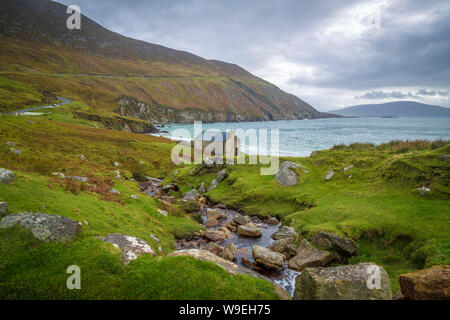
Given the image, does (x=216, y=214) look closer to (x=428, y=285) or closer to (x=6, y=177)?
(x=6, y=177)

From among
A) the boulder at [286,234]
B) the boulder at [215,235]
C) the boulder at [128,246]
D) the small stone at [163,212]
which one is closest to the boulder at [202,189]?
the small stone at [163,212]

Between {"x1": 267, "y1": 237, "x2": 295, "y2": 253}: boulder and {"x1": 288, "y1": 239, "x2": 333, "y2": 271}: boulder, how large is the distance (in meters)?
1.45

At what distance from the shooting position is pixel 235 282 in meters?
10.3

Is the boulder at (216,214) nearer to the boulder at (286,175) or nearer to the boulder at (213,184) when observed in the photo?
the boulder at (213,184)

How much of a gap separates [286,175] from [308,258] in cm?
1662

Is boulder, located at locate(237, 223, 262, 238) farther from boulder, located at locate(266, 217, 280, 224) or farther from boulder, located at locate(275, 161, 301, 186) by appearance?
boulder, located at locate(275, 161, 301, 186)

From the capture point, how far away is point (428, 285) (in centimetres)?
831

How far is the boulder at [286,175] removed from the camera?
31.8 m

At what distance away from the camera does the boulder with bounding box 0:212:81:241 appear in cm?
1101

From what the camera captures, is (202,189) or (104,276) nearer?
(104,276)

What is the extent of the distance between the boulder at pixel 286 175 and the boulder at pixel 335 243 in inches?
540

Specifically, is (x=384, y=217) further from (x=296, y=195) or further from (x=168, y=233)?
(x=168, y=233)

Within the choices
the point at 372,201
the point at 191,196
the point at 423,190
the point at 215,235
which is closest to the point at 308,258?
the point at 215,235
